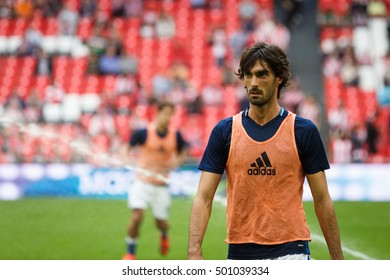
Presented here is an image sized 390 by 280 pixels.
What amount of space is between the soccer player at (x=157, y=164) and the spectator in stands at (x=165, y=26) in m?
13.4

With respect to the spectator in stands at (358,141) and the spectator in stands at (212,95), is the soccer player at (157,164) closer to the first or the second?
the spectator in stands at (358,141)

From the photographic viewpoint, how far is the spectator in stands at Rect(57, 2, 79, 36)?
22.1 meters

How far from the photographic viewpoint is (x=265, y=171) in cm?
433

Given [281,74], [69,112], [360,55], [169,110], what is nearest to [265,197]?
[281,74]

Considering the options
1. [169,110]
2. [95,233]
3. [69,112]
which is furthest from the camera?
[69,112]

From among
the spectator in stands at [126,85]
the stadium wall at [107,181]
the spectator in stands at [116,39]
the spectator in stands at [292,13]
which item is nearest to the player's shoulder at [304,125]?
the stadium wall at [107,181]

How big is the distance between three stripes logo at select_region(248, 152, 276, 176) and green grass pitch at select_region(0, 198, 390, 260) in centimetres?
329

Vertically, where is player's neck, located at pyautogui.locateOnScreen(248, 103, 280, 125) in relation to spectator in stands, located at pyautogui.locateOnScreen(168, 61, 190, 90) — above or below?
below

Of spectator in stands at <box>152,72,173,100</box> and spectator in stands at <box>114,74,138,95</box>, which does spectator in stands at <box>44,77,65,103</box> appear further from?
spectator in stands at <box>152,72,173,100</box>

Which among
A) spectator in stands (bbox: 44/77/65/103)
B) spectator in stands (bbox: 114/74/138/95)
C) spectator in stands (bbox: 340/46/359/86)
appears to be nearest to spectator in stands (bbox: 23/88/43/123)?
spectator in stands (bbox: 44/77/65/103)

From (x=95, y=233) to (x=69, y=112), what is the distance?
Answer: 962cm

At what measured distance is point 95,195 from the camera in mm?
12273

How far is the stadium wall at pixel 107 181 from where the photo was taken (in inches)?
488

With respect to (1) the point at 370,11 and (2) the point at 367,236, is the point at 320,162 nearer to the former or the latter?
(2) the point at 367,236
